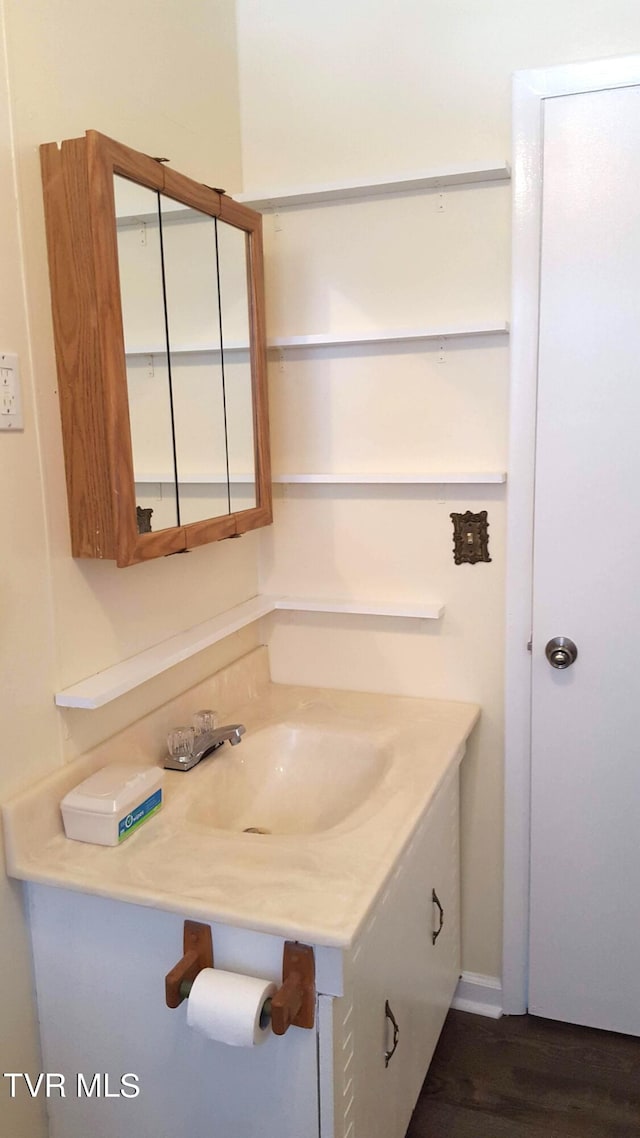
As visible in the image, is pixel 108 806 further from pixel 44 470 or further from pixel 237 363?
pixel 237 363

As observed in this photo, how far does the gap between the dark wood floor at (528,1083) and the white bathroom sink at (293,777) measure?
0.66 m

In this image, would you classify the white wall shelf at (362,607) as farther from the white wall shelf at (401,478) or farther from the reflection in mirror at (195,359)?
the reflection in mirror at (195,359)

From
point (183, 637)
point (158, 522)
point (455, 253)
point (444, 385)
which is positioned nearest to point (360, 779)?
point (183, 637)

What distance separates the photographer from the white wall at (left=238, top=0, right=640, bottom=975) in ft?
5.73

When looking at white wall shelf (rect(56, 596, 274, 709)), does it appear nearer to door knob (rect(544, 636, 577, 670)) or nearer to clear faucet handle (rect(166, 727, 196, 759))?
clear faucet handle (rect(166, 727, 196, 759))

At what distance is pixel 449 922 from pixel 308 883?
0.81 metres

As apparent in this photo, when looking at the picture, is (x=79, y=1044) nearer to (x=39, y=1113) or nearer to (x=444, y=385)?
(x=39, y=1113)

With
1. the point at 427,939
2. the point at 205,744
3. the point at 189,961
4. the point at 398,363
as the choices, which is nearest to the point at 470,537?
the point at 398,363

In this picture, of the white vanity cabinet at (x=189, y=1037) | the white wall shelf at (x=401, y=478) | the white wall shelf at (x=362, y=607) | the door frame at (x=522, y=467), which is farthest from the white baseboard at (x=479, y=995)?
the white wall shelf at (x=401, y=478)

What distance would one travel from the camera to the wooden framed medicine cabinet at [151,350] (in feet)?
4.21

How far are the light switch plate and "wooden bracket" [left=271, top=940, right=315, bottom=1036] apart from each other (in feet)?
2.79

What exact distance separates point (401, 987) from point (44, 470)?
1097mm

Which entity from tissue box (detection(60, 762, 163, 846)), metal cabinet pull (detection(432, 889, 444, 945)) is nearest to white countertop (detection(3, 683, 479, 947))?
tissue box (detection(60, 762, 163, 846))

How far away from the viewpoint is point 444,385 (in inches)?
73.4
